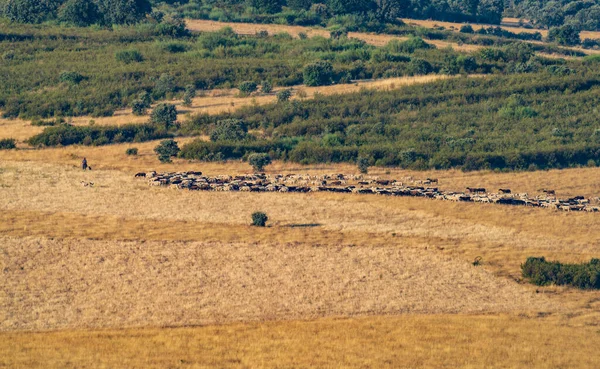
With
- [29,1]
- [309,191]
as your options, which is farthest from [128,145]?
[29,1]

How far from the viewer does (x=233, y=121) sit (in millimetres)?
69250

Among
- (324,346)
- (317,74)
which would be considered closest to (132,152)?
(317,74)

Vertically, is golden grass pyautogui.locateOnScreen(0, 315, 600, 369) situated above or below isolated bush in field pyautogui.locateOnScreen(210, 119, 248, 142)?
above

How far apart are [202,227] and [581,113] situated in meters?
40.0

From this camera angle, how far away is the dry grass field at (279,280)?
33.2m

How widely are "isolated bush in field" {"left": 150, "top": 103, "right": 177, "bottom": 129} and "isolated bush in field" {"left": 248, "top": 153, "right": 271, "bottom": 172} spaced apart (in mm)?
11671

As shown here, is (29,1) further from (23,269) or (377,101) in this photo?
(23,269)

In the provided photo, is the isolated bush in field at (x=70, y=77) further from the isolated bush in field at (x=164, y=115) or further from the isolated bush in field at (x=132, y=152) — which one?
the isolated bush in field at (x=132, y=152)

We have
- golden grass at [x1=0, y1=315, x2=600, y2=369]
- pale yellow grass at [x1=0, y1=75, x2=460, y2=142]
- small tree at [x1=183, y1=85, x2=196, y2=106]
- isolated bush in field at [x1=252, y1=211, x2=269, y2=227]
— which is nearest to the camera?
golden grass at [x1=0, y1=315, x2=600, y2=369]

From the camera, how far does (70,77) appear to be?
274ft

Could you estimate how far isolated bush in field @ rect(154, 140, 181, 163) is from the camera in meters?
62.9

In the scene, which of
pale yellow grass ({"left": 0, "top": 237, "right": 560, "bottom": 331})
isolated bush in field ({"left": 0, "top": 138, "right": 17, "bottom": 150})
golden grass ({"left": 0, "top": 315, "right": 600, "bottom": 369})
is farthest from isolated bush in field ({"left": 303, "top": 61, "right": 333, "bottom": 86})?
golden grass ({"left": 0, "top": 315, "right": 600, "bottom": 369})

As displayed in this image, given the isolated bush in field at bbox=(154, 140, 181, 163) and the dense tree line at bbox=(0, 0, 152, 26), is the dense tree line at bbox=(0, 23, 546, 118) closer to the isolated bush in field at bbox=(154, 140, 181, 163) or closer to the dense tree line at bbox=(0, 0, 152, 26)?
the dense tree line at bbox=(0, 0, 152, 26)

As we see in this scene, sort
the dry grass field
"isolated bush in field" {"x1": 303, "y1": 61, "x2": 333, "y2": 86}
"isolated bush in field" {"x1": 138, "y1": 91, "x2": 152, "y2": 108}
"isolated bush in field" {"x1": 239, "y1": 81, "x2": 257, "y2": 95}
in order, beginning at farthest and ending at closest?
"isolated bush in field" {"x1": 303, "y1": 61, "x2": 333, "y2": 86}, "isolated bush in field" {"x1": 239, "y1": 81, "x2": 257, "y2": 95}, "isolated bush in field" {"x1": 138, "y1": 91, "x2": 152, "y2": 108}, the dry grass field
